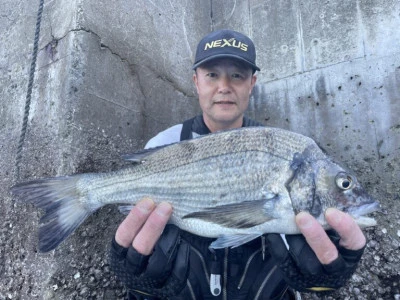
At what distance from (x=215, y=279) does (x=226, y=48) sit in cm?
187

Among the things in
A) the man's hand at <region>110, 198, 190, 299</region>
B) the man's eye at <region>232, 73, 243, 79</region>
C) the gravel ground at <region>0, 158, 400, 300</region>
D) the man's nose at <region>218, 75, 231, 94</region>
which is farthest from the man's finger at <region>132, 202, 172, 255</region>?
the man's eye at <region>232, 73, 243, 79</region>

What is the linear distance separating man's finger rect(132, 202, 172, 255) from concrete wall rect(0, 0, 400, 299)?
978mm

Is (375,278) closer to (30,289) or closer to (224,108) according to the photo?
(224,108)

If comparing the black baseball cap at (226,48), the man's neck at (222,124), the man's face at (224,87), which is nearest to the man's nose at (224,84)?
the man's face at (224,87)

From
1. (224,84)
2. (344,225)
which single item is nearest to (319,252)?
(344,225)

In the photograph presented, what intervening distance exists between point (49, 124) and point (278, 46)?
309 centimetres

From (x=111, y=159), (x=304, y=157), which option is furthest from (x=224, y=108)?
(x=111, y=159)

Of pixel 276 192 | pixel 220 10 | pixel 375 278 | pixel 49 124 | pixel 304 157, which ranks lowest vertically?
pixel 375 278

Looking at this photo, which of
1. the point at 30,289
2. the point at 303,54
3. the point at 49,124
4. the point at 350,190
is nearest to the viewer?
the point at 350,190

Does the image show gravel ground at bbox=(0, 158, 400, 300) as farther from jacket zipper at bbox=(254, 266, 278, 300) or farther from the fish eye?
the fish eye

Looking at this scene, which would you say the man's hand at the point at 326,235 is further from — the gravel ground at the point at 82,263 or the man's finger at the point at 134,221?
the gravel ground at the point at 82,263

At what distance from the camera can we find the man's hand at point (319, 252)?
1879mm

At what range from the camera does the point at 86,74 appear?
3102 millimetres

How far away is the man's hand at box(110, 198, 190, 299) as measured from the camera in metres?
2.12
